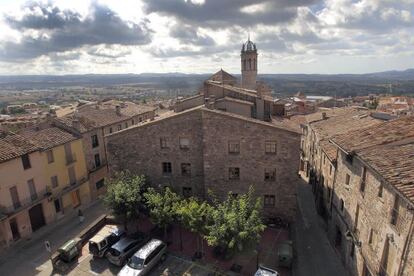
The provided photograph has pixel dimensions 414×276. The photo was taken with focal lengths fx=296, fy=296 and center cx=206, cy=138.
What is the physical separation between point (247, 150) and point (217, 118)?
14.5 ft

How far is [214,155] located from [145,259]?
11751 mm

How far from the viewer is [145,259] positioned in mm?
24109

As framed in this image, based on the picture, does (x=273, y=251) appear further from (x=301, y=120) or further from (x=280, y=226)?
(x=301, y=120)

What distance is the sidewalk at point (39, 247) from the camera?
1050 inches

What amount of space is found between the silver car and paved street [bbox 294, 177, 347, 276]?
1441cm

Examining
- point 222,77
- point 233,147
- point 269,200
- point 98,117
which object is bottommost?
point 269,200

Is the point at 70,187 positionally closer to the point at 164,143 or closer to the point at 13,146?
the point at 13,146

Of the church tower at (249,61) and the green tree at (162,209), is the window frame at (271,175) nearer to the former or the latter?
the green tree at (162,209)

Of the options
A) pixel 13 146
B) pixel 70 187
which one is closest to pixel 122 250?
pixel 70 187

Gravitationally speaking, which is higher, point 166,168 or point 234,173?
point 166,168

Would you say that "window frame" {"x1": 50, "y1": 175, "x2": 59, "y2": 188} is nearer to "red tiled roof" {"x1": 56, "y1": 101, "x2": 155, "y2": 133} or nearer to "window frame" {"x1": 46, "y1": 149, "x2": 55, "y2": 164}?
"window frame" {"x1": 46, "y1": 149, "x2": 55, "y2": 164}

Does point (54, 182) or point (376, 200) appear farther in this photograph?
point (54, 182)

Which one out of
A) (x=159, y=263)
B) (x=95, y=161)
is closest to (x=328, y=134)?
(x=159, y=263)

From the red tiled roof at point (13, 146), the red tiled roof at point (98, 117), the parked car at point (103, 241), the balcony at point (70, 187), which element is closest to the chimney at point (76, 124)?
the red tiled roof at point (98, 117)
